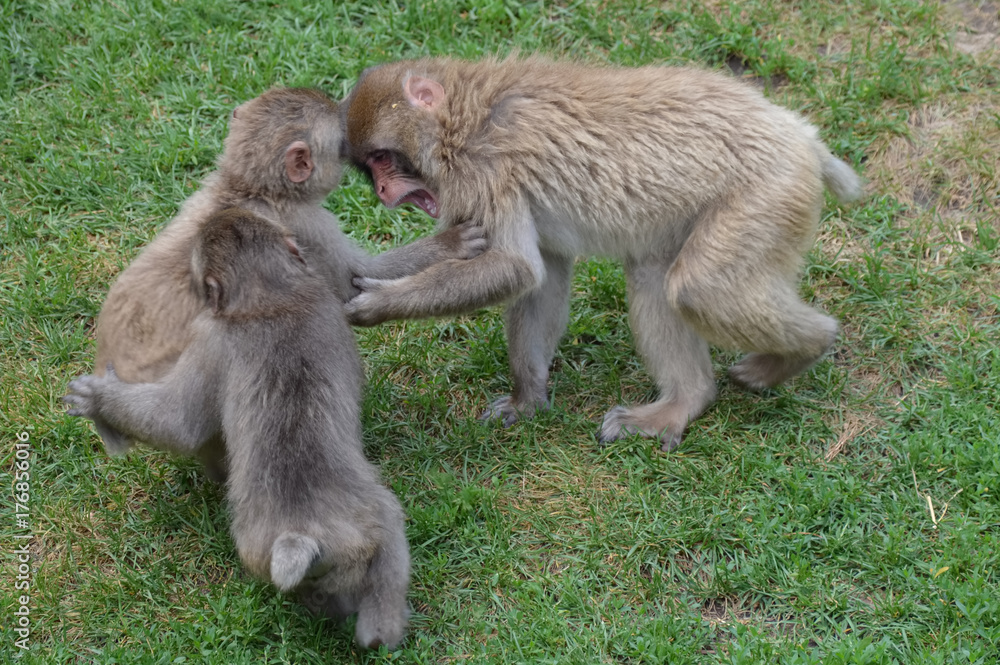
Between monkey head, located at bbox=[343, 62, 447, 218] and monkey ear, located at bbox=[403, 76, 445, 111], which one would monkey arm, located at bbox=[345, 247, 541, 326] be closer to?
monkey head, located at bbox=[343, 62, 447, 218]

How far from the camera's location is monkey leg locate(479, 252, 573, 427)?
20.2ft

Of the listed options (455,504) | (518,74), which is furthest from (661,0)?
(455,504)

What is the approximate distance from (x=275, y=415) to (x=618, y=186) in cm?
213

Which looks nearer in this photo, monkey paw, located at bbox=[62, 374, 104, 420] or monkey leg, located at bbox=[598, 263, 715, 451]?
monkey paw, located at bbox=[62, 374, 104, 420]

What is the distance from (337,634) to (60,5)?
5.50 metres

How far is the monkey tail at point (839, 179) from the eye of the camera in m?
6.04

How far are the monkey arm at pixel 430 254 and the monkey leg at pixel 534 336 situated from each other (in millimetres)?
589

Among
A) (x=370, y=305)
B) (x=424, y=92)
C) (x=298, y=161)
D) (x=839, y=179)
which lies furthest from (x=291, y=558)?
(x=839, y=179)

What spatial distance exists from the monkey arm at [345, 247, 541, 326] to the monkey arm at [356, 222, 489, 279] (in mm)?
68

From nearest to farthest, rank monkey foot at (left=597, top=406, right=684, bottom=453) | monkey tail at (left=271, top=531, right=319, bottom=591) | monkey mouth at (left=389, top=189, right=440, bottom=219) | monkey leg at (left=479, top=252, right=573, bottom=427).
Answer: monkey tail at (left=271, top=531, right=319, bottom=591)
monkey mouth at (left=389, top=189, right=440, bottom=219)
monkey foot at (left=597, top=406, right=684, bottom=453)
monkey leg at (left=479, top=252, right=573, bottom=427)

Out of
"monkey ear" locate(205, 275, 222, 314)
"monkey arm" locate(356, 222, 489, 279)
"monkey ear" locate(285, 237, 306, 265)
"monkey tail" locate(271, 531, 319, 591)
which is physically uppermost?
"monkey ear" locate(285, 237, 306, 265)

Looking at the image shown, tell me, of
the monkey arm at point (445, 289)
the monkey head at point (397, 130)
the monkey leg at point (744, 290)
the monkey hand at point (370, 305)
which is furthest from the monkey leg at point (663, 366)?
the monkey hand at point (370, 305)

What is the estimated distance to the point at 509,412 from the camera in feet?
20.6

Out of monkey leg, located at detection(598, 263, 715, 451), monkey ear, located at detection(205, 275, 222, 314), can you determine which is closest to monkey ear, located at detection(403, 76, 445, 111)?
monkey leg, located at detection(598, 263, 715, 451)
